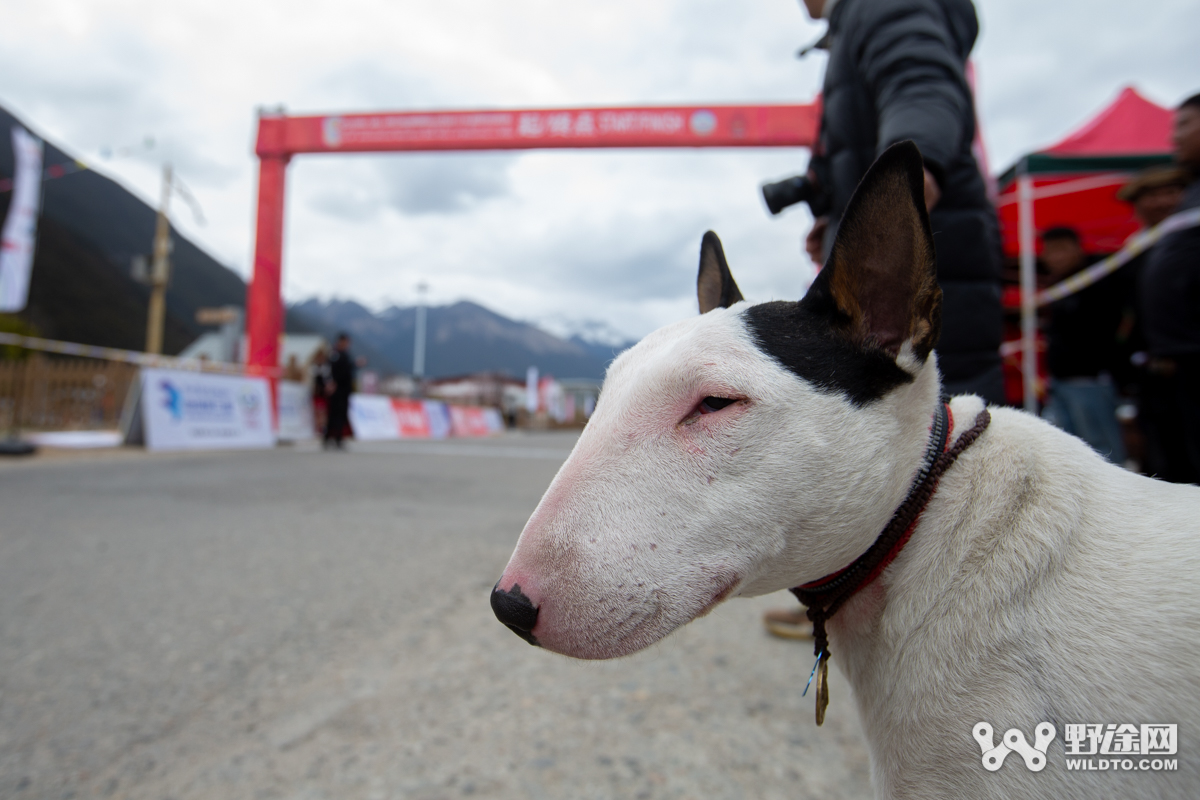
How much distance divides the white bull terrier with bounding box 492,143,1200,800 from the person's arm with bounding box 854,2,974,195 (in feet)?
2.18

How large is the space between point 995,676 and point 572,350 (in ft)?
590

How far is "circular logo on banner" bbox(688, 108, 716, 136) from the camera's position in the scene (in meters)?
12.5

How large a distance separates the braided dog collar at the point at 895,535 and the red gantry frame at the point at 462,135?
504 inches

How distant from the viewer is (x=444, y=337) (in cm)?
17262

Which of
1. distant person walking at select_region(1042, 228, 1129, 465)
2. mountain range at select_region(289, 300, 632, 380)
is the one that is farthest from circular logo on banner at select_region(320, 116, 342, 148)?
mountain range at select_region(289, 300, 632, 380)

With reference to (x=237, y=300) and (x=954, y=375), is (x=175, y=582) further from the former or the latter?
(x=237, y=300)

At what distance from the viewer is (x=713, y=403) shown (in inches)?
34.1

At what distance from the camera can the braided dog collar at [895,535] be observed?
2.76 feet

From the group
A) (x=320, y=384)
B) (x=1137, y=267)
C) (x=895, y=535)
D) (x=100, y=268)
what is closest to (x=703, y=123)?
(x=320, y=384)

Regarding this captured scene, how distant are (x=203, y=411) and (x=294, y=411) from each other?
104 inches

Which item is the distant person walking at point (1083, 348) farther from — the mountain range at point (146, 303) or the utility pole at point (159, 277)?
the utility pole at point (159, 277)

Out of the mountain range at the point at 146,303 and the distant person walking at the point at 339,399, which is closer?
the distant person walking at the point at 339,399

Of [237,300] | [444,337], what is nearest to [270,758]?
[237,300]

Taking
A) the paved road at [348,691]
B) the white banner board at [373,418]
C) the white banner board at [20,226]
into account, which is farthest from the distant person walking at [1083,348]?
the white banner board at [20,226]
